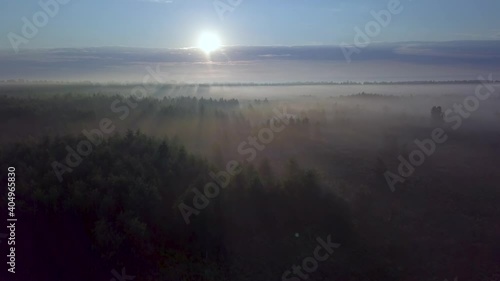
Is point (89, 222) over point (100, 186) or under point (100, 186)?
under

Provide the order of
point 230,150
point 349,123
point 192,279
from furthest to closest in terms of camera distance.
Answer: point 349,123, point 230,150, point 192,279

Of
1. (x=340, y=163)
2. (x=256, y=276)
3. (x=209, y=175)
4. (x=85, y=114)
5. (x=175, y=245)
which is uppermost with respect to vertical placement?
(x=85, y=114)

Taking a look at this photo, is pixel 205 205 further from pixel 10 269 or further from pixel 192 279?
pixel 10 269

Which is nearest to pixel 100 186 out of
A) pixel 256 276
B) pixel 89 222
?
pixel 89 222

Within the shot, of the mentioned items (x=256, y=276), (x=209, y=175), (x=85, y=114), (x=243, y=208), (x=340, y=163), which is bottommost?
(x=256, y=276)

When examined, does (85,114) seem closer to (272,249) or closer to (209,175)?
(209,175)

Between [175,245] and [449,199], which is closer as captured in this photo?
[175,245]

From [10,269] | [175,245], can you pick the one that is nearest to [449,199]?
[175,245]

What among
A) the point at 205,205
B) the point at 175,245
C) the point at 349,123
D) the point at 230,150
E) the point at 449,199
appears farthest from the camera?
the point at 349,123

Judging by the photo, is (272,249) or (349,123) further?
(349,123)
